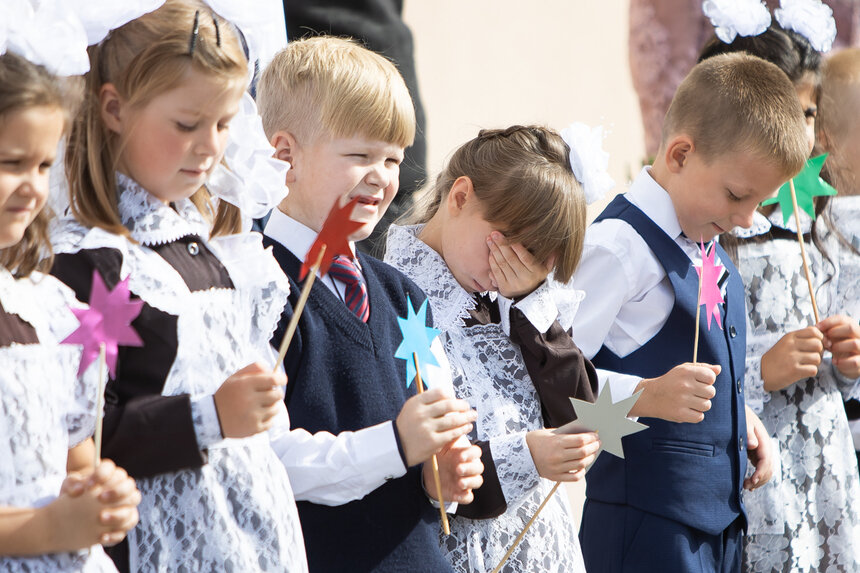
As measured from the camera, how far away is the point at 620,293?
2.58m

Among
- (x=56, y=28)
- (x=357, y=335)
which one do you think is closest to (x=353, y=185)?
(x=357, y=335)

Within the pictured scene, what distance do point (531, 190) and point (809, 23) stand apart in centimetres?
135

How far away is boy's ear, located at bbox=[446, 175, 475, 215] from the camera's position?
92.7 inches

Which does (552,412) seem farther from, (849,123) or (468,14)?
(468,14)

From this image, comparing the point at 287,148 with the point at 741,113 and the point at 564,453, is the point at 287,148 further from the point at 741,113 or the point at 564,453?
the point at 741,113

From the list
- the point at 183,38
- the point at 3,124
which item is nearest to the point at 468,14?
the point at 183,38

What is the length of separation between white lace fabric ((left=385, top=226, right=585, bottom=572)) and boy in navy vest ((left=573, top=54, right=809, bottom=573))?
247 millimetres

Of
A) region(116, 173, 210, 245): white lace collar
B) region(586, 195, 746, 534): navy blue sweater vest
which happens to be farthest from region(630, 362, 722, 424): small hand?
region(116, 173, 210, 245): white lace collar

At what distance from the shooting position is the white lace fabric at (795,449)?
113 inches

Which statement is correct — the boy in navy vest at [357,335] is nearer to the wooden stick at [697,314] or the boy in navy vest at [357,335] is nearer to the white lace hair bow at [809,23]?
the wooden stick at [697,314]

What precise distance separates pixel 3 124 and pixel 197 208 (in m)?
0.48

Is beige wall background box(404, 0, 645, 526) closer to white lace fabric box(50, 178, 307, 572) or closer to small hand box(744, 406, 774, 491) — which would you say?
small hand box(744, 406, 774, 491)

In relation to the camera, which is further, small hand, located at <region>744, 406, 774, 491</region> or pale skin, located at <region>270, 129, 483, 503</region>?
small hand, located at <region>744, 406, 774, 491</region>

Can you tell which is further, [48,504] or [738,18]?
[738,18]
